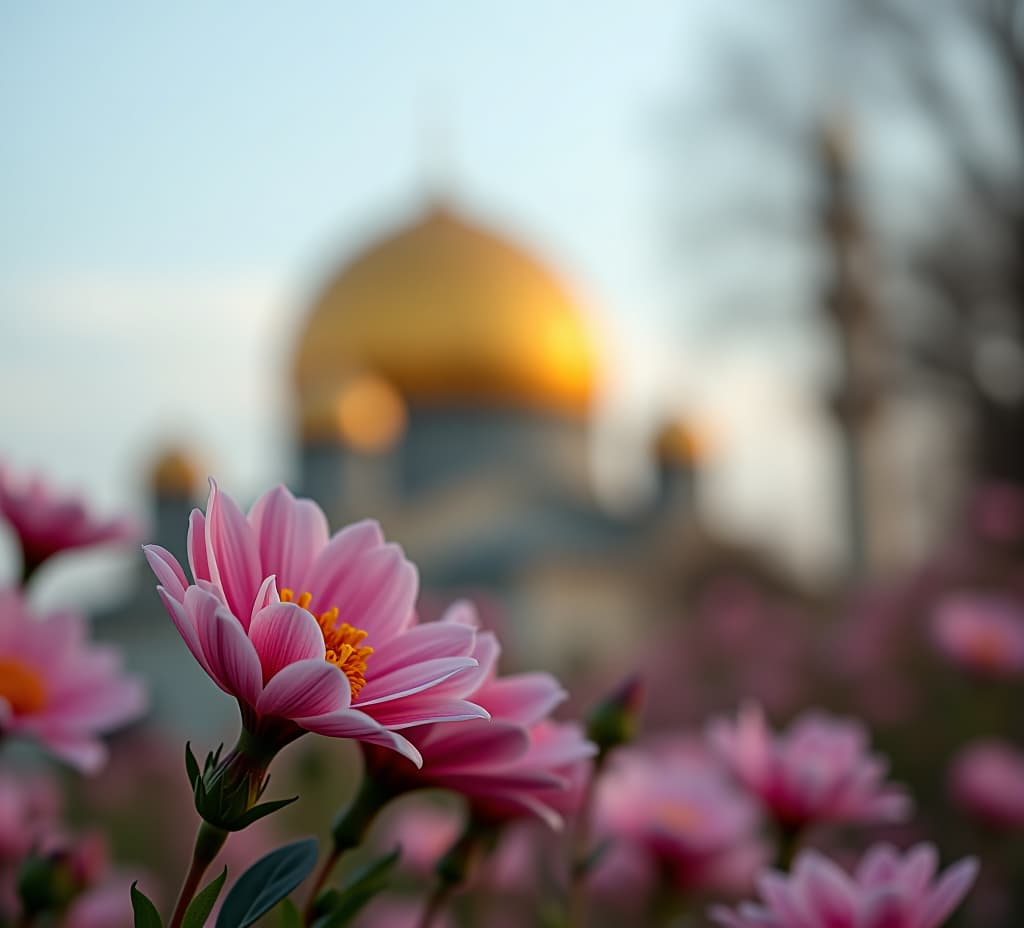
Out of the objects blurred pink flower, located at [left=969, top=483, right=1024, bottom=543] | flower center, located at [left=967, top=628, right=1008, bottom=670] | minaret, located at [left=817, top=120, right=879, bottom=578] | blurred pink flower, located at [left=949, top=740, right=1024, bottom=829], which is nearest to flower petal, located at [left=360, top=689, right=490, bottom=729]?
blurred pink flower, located at [left=949, top=740, right=1024, bottom=829]

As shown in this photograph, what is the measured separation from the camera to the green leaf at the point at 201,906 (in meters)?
0.82

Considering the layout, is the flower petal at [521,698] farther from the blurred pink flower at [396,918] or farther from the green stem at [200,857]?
the blurred pink flower at [396,918]

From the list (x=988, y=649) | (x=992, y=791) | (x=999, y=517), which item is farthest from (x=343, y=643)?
(x=999, y=517)

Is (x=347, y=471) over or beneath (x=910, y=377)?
beneath

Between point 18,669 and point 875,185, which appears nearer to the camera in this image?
point 18,669

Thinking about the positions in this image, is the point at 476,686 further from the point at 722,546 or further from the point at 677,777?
the point at 722,546

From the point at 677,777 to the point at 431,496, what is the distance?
78.2ft

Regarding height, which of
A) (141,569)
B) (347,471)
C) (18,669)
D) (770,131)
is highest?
(770,131)

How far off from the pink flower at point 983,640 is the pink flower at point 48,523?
1.45m

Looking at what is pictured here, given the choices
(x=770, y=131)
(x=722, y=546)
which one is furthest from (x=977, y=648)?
(x=722, y=546)

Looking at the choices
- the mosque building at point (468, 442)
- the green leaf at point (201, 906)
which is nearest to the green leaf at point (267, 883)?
the green leaf at point (201, 906)

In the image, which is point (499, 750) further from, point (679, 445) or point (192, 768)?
point (679, 445)

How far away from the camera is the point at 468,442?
26516 mm

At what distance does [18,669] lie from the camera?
1342 mm
